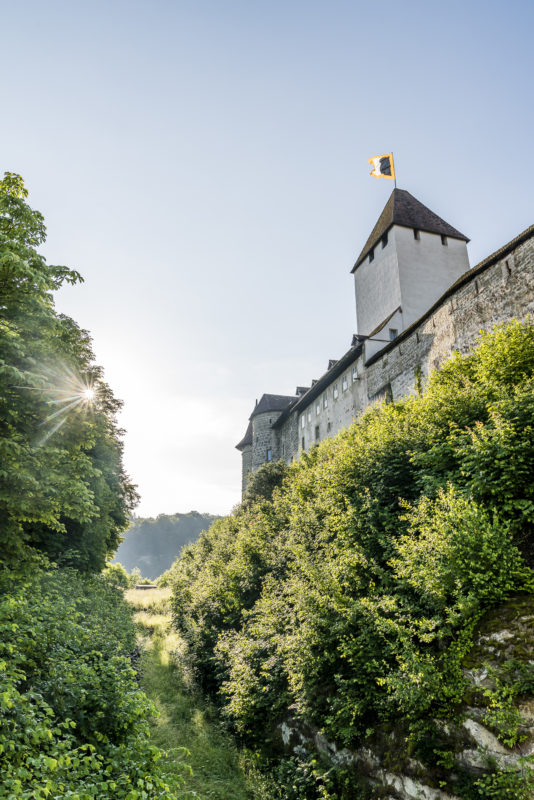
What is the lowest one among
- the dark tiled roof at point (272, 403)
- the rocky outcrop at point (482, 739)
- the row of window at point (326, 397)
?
the rocky outcrop at point (482, 739)

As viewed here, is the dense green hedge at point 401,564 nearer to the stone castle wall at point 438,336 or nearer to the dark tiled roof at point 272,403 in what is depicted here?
the stone castle wall at point 438,336

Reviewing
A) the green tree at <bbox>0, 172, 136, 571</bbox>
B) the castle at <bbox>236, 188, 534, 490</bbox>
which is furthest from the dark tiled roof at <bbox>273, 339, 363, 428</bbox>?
the green tree at <bbox>0, 172, 136, 571</bbox>

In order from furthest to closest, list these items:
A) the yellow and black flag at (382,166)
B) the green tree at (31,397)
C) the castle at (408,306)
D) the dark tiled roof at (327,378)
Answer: the yellow and black flag at (382,166)
the dark tiled roof at (327,378)
the castle at (408,306)
the green tree at (31,397)

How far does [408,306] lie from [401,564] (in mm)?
20959

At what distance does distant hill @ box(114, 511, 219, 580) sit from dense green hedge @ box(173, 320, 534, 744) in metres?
135

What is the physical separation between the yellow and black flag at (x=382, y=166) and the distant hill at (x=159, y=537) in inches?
4899

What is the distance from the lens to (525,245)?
12828 mm

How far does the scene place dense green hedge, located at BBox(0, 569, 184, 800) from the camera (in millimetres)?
3610

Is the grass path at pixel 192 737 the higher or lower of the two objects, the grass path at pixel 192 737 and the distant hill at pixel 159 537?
the lower

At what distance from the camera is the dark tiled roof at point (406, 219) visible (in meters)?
27.0

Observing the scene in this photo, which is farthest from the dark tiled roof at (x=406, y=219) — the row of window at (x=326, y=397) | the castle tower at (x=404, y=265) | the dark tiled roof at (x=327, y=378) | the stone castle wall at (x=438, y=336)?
the row of window at (x=326, y=397)

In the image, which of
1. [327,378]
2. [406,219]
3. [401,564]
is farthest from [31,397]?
[406,219]

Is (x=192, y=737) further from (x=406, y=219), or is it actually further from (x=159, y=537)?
(x=159, y=537)

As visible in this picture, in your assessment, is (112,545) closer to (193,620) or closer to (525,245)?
(193,620)
